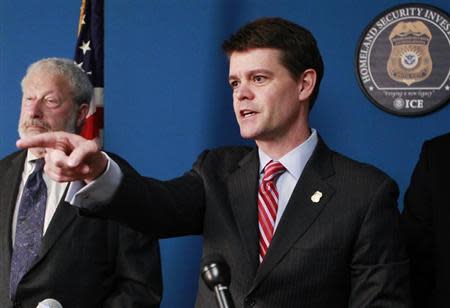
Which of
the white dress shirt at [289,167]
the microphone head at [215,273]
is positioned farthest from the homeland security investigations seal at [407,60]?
the microphone head at [215,273]

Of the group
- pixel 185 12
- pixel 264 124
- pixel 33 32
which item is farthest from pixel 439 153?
pixel 33 32

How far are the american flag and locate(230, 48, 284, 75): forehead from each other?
985 mm

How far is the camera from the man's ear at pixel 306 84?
6.36 feet

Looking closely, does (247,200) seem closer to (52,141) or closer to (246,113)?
(246,113)

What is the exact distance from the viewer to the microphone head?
1.15 m

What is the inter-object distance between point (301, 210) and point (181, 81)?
131 centimetres

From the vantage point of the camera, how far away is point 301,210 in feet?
5.87

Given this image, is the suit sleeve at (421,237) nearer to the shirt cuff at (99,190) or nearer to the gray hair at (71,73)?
the shirt cuff at (99,190)

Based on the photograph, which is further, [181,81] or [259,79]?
[181,81]

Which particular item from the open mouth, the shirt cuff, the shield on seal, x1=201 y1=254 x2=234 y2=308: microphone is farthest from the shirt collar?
the shield on seal

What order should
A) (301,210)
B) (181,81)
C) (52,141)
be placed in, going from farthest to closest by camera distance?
(181,81)
(301,210)
(52,141)

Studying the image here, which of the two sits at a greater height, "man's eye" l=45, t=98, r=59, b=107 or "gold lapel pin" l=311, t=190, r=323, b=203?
"man's eye" l=45, t=98, r=59, b=107

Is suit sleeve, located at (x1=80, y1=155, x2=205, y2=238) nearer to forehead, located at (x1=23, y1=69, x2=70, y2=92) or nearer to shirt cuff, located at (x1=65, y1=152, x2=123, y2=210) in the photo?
shirt cuff, located at (x1=65, y1=152, x2=123, y2=210)

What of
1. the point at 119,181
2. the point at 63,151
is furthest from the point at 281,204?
the point at 63,151
